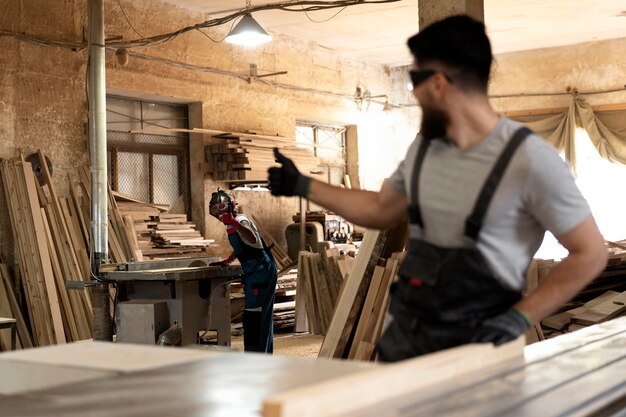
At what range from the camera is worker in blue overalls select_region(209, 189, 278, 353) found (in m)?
8.66

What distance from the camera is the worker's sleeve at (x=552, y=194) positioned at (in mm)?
2664

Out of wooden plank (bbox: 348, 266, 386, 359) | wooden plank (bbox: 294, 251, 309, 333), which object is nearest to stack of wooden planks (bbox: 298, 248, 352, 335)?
wooden plank (bbox: 294, 251, 309, 333)

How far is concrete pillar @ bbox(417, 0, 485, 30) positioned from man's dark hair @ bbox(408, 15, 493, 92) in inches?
132

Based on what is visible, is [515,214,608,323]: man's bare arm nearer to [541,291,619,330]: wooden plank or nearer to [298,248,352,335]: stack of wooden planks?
[541,291,619,330]: wooden plank

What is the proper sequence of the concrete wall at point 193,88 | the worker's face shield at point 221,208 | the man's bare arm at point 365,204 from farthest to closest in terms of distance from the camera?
the concrete wall at point 193,88 → the worker's face shield at point 221,208 → the man's bare arm at point 365,204

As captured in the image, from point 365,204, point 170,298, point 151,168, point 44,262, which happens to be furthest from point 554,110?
point 365,204

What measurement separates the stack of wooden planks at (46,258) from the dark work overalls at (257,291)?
183cm

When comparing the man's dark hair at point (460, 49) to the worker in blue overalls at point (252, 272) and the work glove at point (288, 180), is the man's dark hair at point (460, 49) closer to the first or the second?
the work glove at point (288, 180)

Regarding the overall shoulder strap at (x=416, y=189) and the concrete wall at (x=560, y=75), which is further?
the concrete wall at (x=560, y=75)

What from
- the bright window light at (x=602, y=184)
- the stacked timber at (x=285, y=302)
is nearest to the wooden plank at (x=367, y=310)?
the stacked timber at (x=285, y=302)

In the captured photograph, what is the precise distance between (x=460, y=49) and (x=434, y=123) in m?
0.25

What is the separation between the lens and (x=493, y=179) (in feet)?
8.93

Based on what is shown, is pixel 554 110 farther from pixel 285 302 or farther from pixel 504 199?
pixel 504 199

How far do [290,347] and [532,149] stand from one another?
7.81 m
